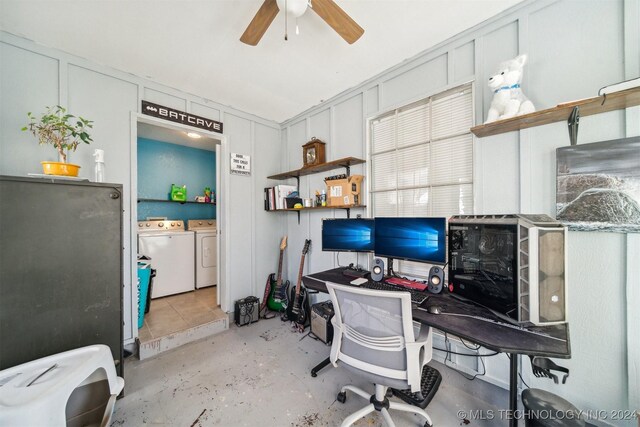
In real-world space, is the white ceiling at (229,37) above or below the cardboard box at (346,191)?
above

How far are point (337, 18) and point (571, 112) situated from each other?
1.53 meters

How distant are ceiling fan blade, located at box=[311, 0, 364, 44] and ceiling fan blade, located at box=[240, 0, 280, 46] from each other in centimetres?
24

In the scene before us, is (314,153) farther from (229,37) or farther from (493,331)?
(493,331)

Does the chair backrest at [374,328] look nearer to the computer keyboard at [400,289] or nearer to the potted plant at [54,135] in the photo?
the computer keyboard at [400,289]

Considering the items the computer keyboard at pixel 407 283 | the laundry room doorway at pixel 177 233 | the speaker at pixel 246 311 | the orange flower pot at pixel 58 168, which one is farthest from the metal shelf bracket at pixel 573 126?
the orange flower pot at pixel 58 168

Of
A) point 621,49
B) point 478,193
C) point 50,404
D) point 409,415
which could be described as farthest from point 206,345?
point 621,49

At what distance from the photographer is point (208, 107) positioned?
2.89 metres

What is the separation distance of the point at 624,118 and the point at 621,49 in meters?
0.41

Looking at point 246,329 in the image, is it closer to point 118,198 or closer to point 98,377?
point 98,377

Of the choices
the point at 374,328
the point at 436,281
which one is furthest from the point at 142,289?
the point at 436,281

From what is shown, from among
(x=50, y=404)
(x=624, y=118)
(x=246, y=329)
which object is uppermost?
(x=624, y=118)

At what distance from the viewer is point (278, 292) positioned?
10.6ft

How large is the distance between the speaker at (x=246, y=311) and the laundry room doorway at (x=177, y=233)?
0.16 m

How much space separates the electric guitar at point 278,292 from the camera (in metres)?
3.24
